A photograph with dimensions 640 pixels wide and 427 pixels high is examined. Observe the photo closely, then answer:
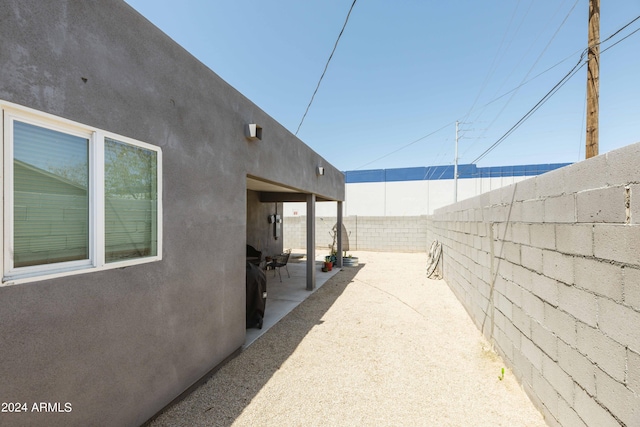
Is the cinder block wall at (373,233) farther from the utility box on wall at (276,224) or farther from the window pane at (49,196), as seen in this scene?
the window pane at (49,196)

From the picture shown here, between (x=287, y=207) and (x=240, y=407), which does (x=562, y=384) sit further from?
(x=287, y=207)

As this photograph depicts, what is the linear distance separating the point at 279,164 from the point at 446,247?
18.9 feet

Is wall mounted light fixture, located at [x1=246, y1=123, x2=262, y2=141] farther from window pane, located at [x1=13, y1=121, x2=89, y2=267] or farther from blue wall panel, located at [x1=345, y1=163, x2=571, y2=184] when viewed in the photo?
blue wall panel, located at [x1=345, y1=163, x2=571, y2=184]

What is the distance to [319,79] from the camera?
643 cm

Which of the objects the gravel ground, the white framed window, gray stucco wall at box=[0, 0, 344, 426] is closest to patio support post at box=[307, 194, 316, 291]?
the gravel ground

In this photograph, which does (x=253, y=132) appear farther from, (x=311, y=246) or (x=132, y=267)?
(x=311, y=246)

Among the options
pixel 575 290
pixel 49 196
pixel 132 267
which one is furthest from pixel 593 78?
pixel 49 196

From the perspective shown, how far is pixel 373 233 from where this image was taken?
15.2 meters

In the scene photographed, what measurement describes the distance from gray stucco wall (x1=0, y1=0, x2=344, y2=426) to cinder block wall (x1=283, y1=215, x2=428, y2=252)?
1211 centimetres

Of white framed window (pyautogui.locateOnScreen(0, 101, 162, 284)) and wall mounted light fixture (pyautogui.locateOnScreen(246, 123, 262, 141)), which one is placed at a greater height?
wall mounted light fixture (pyautogui.locateOnScreen(246, 123, 262, 141))

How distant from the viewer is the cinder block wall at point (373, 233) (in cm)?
1448

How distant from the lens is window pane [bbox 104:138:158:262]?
6.63 ft

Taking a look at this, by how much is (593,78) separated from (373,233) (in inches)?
436

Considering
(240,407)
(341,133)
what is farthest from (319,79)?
(341,133)
